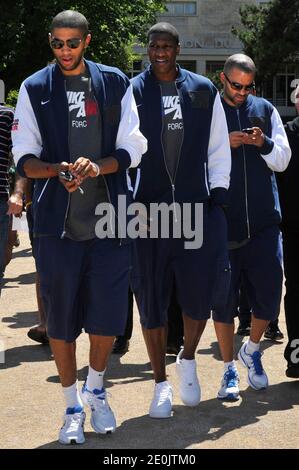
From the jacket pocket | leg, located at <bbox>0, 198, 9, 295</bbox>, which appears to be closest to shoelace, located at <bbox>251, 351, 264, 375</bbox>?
the jacket pocket

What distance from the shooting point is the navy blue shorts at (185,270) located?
509 cm

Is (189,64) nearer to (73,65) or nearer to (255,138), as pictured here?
(255,138)

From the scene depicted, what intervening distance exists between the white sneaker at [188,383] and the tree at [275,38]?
4243 centimetres

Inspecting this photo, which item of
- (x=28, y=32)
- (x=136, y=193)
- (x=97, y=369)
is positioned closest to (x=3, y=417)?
(x=97, y=369)

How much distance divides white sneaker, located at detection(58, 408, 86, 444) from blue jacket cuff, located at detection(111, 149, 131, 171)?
1291 millimetres

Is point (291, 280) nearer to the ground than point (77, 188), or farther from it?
nearer to the ground

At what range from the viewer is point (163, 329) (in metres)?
5.19

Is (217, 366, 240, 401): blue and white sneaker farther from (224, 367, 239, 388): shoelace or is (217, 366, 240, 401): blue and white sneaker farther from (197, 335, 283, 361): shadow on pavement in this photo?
(197, 335, 283, 361): shadow on pavement

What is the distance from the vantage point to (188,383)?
5254 mm

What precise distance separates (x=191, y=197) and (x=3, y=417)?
1.61 meters

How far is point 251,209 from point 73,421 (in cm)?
178

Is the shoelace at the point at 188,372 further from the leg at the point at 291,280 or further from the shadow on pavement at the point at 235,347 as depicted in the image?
the shadow on pavement at the point at 235,347
